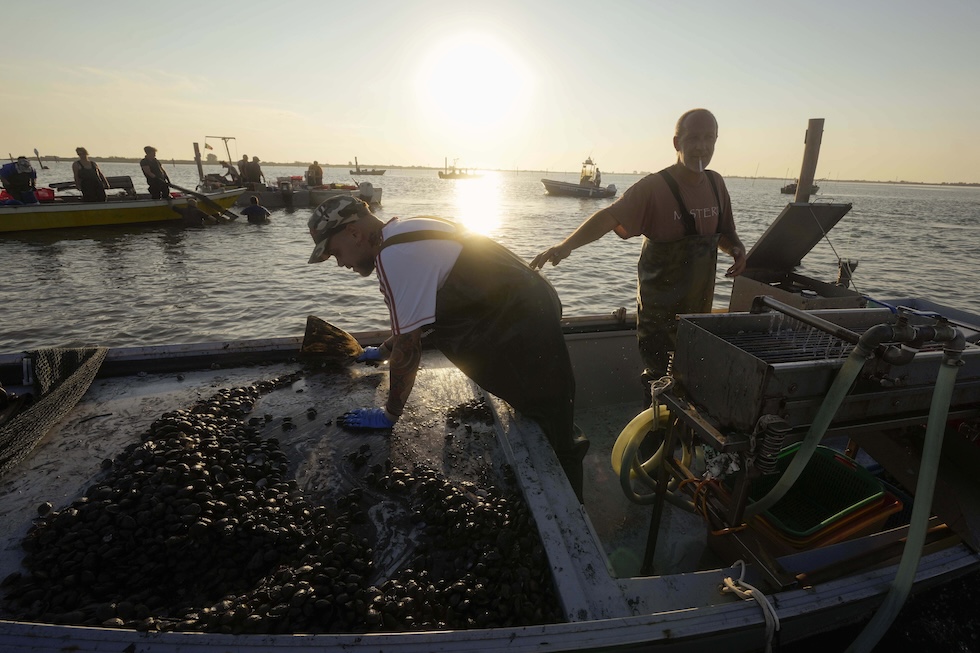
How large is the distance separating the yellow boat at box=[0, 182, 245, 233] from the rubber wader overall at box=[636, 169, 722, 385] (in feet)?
68.5

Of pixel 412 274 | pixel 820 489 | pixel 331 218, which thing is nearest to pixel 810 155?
pixel 820 489

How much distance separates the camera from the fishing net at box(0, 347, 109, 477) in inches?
108

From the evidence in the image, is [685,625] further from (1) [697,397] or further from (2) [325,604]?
(2) [325,604]

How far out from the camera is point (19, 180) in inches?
614

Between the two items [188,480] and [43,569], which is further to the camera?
[188,480]

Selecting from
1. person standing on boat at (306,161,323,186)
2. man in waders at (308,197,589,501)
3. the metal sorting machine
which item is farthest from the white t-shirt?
person standing on boat at (306,161,323,186)

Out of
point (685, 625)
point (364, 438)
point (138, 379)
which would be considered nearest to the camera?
point (685, 625)

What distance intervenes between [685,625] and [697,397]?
1.02 metres

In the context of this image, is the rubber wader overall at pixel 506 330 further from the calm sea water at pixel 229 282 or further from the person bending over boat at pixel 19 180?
the person bending over boat at pixel 19 180

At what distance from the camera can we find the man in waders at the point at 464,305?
2.57m

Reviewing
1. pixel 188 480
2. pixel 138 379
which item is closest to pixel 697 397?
pixel 188 480

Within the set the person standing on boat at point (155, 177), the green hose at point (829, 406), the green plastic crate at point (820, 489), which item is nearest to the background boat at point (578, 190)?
the person standing on boat at point (155, 177)

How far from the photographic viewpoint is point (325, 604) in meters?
1.93

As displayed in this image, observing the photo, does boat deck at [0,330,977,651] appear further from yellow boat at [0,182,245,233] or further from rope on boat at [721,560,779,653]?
yellow boat at [0,182,245,233]
